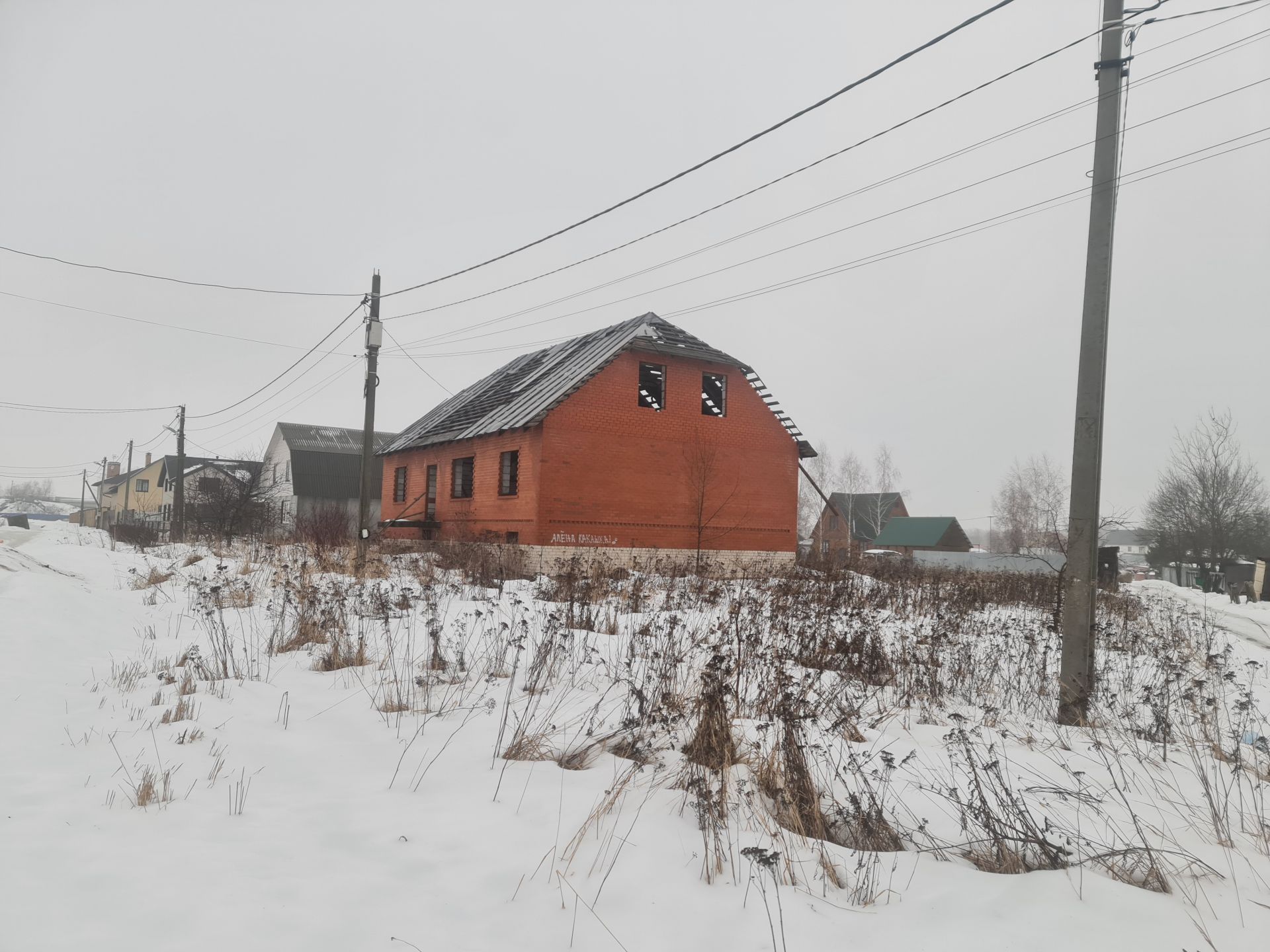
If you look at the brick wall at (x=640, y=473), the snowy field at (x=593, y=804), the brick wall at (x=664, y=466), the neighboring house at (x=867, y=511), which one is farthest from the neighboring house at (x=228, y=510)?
the neighboring house at (x=867, y=511)

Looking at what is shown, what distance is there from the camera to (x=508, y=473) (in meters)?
20.4

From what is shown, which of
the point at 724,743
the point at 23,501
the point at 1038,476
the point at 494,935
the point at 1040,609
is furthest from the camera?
the point at 23,501

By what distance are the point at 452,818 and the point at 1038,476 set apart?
86239 mm

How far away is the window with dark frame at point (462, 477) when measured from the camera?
22656 millimetres

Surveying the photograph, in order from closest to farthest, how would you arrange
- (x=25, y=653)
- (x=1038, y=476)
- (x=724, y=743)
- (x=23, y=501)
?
(x=724, y=743)
(x=25, y=653)
(x=1038, y=476)
(x=23, y=501)

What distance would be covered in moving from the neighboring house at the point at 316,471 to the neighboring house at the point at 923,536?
1556 inches

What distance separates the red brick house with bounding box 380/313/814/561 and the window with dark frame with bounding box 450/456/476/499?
0.17 feet

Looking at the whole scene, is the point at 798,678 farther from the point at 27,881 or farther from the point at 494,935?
the point at 27,881

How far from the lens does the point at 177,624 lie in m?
7.93

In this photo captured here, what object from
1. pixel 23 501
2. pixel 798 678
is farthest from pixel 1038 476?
pixel 23 501

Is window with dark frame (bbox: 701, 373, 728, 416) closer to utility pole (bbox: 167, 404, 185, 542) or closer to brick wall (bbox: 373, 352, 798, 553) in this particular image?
brick wall (bbox: 373, 352, 798, 553)

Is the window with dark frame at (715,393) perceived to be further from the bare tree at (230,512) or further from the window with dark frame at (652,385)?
the bare tree at (230,512)

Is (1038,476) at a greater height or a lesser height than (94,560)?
greater

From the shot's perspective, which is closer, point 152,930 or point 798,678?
point 152,930
